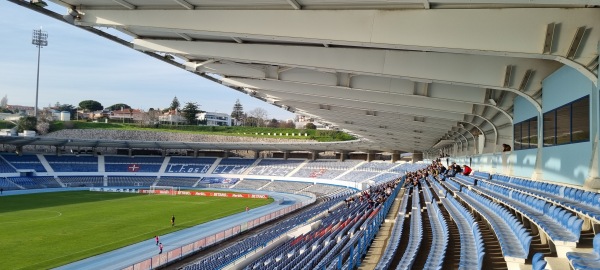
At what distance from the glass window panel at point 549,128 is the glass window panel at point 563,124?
32 cm

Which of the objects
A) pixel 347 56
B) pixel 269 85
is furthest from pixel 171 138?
pixel 347 56

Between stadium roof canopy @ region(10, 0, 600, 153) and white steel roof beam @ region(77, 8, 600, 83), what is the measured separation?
1 centimetres

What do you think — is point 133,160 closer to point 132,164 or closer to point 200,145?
point 132,164

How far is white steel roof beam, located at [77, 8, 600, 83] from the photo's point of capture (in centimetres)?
703

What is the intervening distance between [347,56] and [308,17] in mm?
2646

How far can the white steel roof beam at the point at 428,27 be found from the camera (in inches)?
277

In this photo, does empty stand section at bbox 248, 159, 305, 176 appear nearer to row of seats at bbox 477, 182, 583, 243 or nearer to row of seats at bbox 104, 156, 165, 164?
row of seats at bbox 104, 156, 165, 164

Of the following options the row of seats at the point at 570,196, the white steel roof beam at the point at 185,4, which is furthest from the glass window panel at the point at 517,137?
the white steel roof beam at the point at 185,4

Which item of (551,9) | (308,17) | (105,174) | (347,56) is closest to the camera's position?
(551,9)

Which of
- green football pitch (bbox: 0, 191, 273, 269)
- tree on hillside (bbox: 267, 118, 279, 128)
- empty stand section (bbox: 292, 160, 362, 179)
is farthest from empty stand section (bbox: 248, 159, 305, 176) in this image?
tree on hillside (bbox: 267, 118, 279, 128)

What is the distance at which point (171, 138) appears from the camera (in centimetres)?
8762

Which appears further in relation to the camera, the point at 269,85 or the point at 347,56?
the point at 269,85

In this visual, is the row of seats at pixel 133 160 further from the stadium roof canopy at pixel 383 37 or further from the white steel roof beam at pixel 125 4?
the white steel roof beam at pixel 125 4

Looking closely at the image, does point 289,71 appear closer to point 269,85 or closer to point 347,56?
point 269,85
